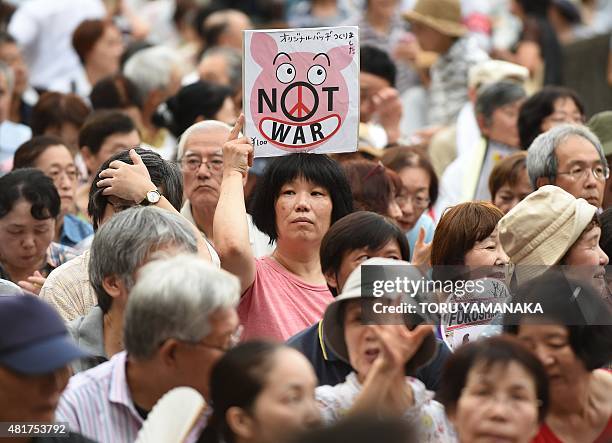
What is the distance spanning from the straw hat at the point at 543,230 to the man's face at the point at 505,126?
3.44 meters

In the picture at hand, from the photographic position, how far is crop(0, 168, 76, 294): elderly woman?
284 inches

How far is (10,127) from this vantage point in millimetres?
10477

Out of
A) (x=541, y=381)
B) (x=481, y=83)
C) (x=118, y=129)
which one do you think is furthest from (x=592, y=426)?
(x=481, y=83)

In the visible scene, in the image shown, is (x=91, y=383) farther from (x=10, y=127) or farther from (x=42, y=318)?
(x=10, y=127)

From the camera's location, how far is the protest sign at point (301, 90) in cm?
675

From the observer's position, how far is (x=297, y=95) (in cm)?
677

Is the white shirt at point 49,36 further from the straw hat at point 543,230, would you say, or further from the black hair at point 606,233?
the straw hat at point 543,230

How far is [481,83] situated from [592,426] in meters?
5.74

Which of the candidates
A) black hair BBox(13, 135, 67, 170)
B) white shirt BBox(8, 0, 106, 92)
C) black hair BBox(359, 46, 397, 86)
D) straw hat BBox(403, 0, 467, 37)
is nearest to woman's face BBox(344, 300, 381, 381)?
black hair BBox(13, 135, 67, 170)

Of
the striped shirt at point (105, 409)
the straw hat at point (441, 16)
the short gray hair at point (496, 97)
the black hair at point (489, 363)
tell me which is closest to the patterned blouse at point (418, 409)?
the black hair at point (489, 363)

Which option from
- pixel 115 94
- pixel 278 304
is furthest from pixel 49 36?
pixel 278 304

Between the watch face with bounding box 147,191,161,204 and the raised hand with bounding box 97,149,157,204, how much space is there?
33mm

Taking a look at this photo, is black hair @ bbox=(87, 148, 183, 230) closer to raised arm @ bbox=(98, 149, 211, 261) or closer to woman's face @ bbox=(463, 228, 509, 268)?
raised arm @ bbox=(98, 149, 211, 261)

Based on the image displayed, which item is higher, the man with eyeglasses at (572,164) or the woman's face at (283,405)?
the man with eyeglasses at (572,164)
